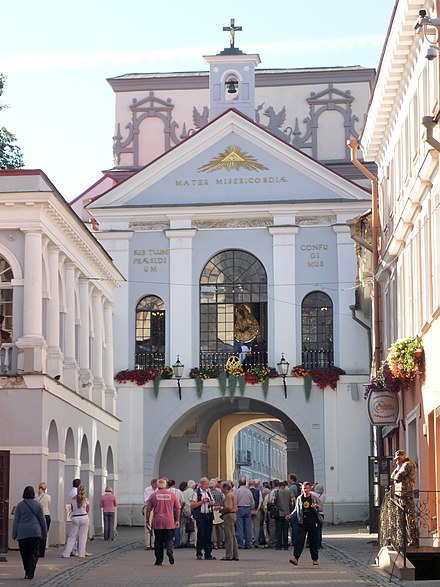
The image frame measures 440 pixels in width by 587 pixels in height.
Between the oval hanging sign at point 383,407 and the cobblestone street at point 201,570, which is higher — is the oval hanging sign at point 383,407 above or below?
above

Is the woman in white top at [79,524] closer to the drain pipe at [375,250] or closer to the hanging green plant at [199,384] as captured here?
the drain pipe at [375,250]

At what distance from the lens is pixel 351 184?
45.2 meters

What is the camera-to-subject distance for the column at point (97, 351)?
38.8 meters

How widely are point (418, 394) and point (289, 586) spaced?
7.48 m

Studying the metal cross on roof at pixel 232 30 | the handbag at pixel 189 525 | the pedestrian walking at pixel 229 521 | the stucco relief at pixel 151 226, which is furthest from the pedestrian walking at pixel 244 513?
the metal cross on roof at pixel 232 30

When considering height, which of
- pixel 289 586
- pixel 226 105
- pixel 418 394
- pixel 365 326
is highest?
pixel 226 105

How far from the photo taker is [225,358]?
45.2 meters

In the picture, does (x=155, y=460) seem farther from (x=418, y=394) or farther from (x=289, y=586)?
(x=289, y=586)

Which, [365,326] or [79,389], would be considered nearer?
[79,389]

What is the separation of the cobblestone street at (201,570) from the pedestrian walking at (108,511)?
9.44ft

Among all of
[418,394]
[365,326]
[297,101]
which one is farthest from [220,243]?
[418,394]

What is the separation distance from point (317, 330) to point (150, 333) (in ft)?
17.9

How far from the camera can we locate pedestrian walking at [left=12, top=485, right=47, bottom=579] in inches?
803

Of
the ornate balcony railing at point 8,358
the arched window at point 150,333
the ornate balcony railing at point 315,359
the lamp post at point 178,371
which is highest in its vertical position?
the arched window at point 150,333
